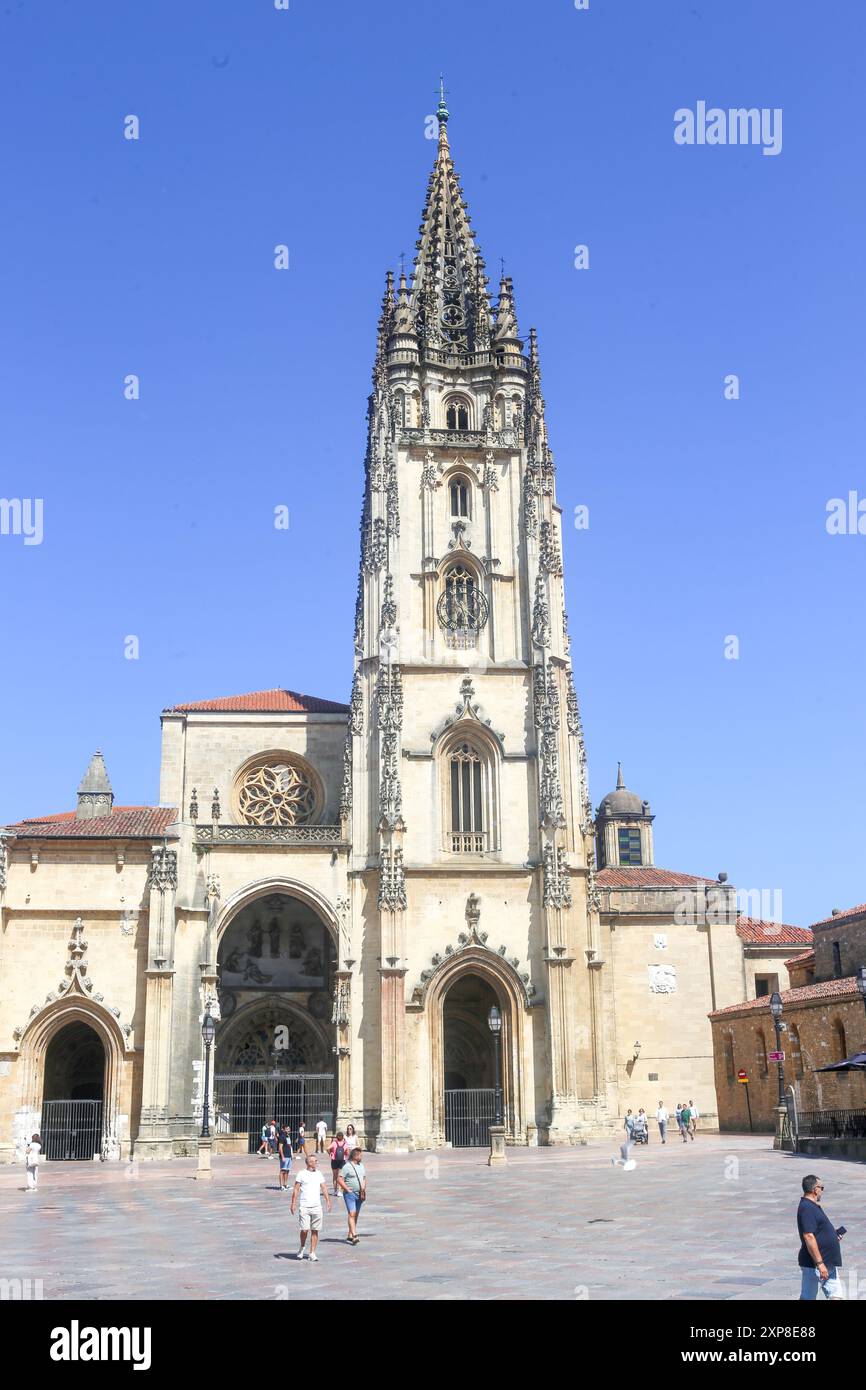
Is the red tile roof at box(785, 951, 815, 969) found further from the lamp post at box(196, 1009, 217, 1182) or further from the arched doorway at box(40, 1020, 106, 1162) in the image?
the arched doorway at box(40, 1020, 106, 1162)

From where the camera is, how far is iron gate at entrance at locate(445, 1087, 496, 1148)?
4000 centimetres

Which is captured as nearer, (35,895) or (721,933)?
(35,895)

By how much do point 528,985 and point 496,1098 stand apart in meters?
3.72

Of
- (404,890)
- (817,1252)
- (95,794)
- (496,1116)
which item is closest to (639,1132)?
(496,1116)

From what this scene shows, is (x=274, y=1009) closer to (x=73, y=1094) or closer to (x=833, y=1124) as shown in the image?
(x=73, y=1094)

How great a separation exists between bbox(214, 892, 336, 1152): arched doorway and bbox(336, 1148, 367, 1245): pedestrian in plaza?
25830mm

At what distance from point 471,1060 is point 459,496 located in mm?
19730

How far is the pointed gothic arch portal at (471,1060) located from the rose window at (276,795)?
333 inches

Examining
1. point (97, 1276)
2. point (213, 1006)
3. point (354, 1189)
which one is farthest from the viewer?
point (213, 1006)

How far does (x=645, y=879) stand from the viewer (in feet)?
164

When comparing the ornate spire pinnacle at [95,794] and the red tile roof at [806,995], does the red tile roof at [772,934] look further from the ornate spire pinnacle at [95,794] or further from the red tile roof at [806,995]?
the ornate spire pinnacle at [95,794]
